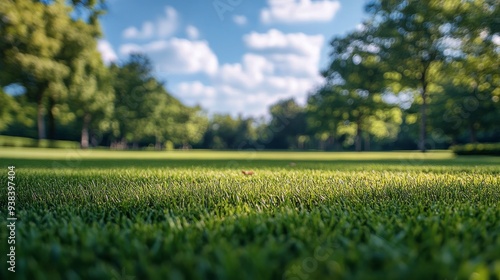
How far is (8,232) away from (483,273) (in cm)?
313

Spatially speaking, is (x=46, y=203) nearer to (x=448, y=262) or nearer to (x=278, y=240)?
(x=278, y=240)

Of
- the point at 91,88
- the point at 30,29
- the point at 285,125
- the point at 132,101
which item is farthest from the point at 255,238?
the point at 285,125

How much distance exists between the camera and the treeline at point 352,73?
53.5 feet

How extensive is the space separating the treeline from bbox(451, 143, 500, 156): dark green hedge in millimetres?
2975

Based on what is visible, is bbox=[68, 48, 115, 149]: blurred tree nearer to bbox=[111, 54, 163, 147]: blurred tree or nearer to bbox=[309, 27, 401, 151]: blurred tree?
bbox=[111, 54, 163, 147]: blurred tree

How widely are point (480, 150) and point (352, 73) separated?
1501 centimetres

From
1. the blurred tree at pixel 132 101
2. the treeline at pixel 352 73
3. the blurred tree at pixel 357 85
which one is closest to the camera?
the treeline at pixel 352 73

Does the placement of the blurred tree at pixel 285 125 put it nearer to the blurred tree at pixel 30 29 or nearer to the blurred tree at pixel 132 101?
the blurred tree at pixel 132 101

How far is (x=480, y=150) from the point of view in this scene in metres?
23.3

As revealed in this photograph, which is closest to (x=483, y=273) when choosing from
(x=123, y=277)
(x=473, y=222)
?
(x=473, y=222)

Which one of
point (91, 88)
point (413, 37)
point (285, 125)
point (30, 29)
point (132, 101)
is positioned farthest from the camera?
point (285, 125)

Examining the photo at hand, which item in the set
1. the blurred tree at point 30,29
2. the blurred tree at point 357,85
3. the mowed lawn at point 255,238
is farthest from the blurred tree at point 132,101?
the mowed lawn at point 255,238

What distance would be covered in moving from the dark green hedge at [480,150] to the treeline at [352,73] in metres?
2.98

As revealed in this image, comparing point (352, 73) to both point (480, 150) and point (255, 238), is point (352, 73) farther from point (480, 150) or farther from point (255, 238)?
point (255, 238)
